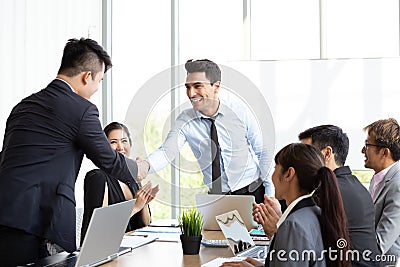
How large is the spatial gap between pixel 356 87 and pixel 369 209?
9.59ft

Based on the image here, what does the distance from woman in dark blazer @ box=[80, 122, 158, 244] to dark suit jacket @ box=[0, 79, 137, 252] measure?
2.36 ft

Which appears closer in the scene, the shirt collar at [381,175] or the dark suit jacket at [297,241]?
the dark suit jacket at [297,241]

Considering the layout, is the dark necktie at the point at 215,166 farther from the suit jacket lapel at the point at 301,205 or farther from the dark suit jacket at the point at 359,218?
the suit jacket lapel at the point at 301,205

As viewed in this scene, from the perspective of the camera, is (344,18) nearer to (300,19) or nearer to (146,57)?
(300,19)

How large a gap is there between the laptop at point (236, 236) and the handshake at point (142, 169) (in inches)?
19.9

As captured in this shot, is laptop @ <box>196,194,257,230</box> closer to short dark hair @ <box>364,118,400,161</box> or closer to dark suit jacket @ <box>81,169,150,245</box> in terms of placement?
dark suit jacket @ <box>81,169,150,245</box>

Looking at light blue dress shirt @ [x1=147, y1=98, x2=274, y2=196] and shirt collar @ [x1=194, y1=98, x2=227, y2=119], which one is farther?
shirt collar @ [x1=194, y1=98, x2=227, y2=119]

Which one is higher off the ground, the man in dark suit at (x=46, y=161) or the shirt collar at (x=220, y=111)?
the shirt collar at (x=220, y=111)

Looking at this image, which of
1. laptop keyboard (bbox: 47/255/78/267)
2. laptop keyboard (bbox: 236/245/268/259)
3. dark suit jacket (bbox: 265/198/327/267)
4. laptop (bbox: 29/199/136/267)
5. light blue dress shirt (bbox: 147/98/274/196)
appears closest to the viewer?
dark suit jacket (bbox: 265/198/327/267)

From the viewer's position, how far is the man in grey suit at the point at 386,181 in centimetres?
309

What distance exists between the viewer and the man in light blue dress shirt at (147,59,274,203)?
11.5ft

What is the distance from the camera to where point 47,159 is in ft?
9.16

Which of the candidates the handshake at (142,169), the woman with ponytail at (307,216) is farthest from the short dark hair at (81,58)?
the woman with ponytail at (307,216)

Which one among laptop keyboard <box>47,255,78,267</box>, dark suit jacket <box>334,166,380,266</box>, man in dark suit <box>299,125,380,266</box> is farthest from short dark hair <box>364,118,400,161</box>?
laptop keyboard <box>47,255,78,267</box>
